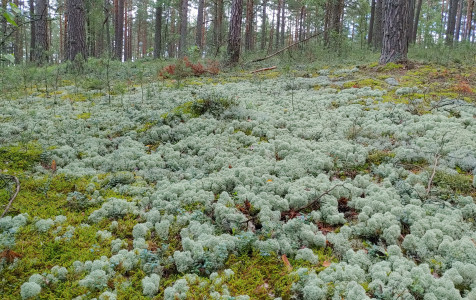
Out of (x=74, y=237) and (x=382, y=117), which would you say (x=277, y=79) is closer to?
(x=382, y=117)

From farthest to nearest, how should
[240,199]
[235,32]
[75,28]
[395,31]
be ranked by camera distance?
[235,32]
[75,28]
[395,31]
[240,199]

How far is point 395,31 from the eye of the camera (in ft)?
31.8

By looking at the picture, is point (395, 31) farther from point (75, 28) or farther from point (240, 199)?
point (75, 28)

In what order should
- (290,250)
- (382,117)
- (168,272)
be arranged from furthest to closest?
(382,117) → (290,250) → (168,272)

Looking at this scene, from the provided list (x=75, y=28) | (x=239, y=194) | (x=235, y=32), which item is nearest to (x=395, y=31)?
(x=235, y=32)

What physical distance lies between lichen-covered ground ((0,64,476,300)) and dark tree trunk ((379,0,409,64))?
12.3 ft

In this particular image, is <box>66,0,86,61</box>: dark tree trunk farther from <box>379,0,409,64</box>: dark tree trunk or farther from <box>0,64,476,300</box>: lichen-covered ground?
<box>379,0,409,64</box>: dark tree trunk

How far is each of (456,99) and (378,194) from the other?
4.46m

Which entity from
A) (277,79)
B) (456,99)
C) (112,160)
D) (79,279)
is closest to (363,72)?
(277,79)

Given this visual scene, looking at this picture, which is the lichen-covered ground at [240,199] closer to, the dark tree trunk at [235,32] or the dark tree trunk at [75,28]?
the dark tree trunk at [75,28]

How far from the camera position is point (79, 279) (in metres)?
2.59

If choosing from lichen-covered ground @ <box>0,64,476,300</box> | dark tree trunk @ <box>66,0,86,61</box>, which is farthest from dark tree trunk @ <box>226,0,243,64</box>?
lichen-covered ground @ <box>0,64,476,300</box>

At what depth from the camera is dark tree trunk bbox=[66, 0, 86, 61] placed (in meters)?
11.0

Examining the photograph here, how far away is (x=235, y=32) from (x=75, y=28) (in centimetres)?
616
